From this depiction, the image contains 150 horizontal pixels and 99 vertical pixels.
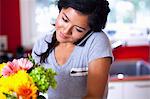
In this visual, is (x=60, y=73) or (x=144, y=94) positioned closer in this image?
(x=60, y=73)

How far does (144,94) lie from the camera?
236cm

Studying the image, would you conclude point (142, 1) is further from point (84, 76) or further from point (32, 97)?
point (32, 97)

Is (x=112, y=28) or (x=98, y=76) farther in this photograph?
(x=112, y=28)

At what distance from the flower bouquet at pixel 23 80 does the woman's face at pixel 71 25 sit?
0.22 meters

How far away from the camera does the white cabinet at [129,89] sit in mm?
2305

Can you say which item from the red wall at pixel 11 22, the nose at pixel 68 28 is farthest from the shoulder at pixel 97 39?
the red wall at pixel 11 22

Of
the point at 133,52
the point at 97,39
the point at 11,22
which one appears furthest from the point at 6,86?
the point at 133,52

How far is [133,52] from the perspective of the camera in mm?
2863

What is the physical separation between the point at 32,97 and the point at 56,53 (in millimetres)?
410

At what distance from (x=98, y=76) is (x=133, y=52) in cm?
188

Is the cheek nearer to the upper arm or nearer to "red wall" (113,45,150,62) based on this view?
the upper arm

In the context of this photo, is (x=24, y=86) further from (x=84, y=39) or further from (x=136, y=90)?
(x=136, y=90)

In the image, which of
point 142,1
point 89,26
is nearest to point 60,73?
point 89,26

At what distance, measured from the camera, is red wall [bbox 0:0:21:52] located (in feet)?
8.78
